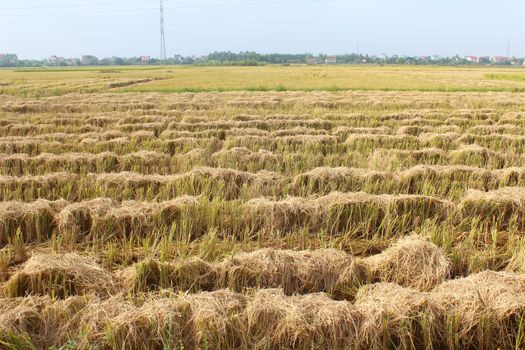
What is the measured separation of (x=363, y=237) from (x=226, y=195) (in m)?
1.73

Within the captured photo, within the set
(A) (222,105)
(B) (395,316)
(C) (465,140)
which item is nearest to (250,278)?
(B) (395,316)

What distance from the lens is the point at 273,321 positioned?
2602 millimetres

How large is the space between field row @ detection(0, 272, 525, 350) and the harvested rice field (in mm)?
10

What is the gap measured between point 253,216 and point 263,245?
0.44 metres

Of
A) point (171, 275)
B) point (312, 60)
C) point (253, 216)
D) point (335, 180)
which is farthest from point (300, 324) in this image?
point (312, 60)

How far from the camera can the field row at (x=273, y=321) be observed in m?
2.50

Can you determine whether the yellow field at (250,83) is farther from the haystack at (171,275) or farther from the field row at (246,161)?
the haystack at (171,275)

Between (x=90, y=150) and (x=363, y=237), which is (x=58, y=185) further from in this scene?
(x=363, y=237)

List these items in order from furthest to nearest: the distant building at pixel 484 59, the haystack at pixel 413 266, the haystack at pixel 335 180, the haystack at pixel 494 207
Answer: the distant building at pixel 484 59, the haystack at pixel 335 180, the haystack at pixel 494 207, the haystack at pixel 413 266

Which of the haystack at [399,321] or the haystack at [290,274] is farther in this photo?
the haystack at [290,274]

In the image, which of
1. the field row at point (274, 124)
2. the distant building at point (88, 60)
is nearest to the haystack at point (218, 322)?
the field row at point (274, 124)

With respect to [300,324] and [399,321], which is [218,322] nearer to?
[300,324]

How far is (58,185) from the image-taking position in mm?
5387

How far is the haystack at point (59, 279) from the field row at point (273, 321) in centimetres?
24
